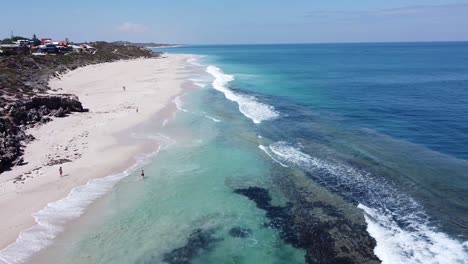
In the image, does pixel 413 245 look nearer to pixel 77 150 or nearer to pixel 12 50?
pixel 77 150

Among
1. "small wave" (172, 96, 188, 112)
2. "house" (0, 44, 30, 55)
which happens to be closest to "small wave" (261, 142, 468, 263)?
"small wave" (172, 96, 188, 112)

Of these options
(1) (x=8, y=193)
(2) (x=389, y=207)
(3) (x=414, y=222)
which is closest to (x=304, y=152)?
(2) (x=389, y=207)

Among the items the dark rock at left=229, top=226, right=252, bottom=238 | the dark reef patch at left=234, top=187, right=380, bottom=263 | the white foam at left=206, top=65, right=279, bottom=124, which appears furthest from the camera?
the white foam at left=206, top=65, right=279, bottom=124

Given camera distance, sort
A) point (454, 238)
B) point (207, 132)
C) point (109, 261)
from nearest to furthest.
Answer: point (109, 261) → point (454, 238) → point (207, 132)

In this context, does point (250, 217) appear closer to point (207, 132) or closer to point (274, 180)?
point (274, 180)

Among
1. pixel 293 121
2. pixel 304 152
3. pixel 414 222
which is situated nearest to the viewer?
pixel 414 222

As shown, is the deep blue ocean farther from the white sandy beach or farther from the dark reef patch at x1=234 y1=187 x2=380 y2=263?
the white sandy beach
